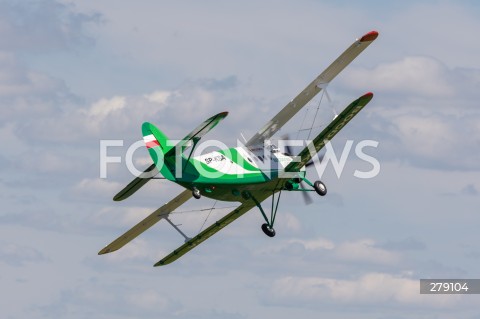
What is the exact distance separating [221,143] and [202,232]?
23.3 ft

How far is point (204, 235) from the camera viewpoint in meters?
62.1

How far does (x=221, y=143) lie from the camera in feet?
184

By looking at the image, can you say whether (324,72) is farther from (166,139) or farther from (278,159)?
(166,139)

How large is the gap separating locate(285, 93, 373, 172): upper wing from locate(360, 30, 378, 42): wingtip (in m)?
4.77

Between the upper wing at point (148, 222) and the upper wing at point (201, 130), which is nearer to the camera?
the upper wing at point (201, 130)

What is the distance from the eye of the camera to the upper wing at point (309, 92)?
191 feet

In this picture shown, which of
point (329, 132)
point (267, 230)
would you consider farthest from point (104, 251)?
point (329, 132)

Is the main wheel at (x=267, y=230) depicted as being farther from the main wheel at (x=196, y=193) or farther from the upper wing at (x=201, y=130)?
the upper wing at (x=201, y=130)

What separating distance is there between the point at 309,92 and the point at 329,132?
4.89 m

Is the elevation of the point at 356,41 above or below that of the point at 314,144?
above

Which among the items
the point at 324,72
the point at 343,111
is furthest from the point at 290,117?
the point at 343,111

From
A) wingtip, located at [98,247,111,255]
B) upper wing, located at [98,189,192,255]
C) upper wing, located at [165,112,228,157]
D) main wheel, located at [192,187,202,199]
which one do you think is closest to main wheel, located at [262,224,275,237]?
main wheel, located at [192,187,202,199]

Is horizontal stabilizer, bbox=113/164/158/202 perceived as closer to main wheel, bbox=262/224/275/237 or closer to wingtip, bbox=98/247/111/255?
main wheel, bbox=262/224/275/237

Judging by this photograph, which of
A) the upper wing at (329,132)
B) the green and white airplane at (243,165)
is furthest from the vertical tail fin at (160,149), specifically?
the upper wing at (329,132)
